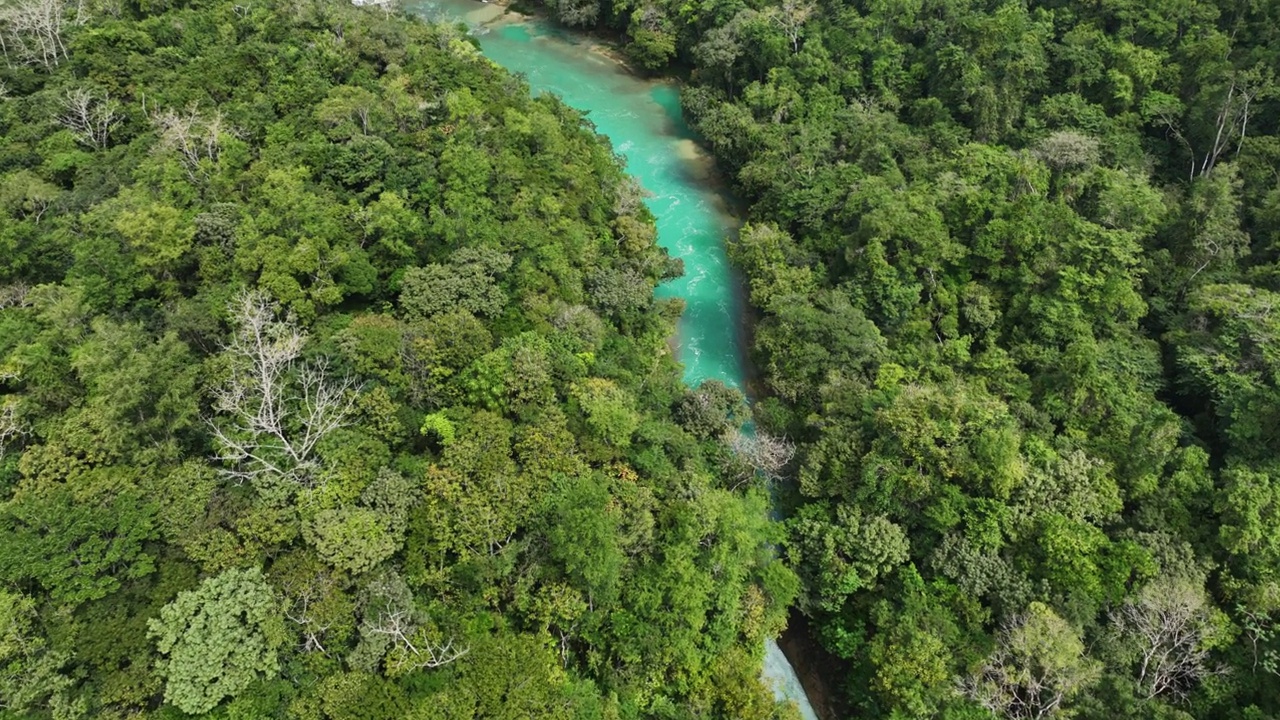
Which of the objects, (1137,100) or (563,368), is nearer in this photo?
(563,368)

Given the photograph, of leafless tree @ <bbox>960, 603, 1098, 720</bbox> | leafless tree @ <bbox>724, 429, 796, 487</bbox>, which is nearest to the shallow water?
leafless tree @ <bbox>724, 429, 796, 487</bbox>

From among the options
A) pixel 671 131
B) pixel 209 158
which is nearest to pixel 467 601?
pixel 209 158

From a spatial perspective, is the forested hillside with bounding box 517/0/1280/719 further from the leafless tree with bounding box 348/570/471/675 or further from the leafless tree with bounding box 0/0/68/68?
the leafless tree with bounding box 0/0/68/68

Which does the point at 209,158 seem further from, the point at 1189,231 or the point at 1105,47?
the point at 1105,47

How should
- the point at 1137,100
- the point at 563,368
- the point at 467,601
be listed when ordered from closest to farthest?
the point at 467,601 < the point at 563,368 < the point at 1137,100

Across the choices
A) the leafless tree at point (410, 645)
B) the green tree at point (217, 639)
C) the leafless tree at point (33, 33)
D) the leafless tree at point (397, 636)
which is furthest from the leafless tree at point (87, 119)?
the leafless tree at point (410, 645)
